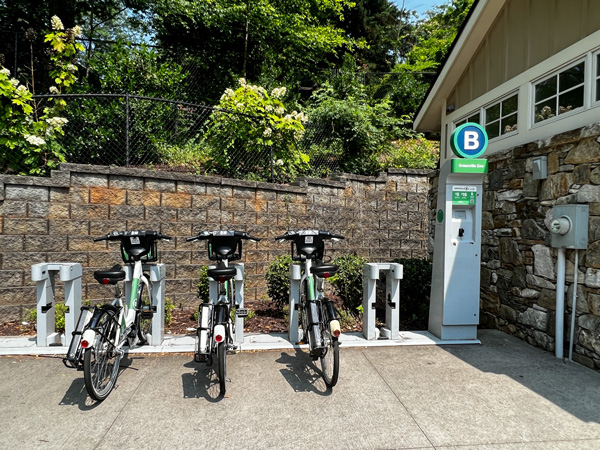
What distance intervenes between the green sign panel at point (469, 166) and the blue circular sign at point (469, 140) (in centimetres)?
12

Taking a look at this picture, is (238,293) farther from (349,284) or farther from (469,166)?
(469,166)

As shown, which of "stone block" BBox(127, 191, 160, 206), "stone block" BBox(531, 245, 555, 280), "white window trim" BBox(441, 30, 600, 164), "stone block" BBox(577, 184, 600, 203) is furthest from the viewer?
"stone block" BBox(127, 191, 160, 206)

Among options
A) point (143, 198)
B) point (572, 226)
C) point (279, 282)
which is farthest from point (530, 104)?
point (143, 198)

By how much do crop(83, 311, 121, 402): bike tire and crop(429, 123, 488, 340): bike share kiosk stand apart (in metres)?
3.55

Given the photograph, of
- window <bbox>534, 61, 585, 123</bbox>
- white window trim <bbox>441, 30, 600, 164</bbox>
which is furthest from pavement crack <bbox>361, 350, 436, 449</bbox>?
window <bbox>534, 61, 585, 123</bbox>

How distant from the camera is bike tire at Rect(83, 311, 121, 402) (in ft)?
9.36

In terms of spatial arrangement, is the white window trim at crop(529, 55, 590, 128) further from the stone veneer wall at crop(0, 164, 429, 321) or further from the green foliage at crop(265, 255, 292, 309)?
the green foliage at crop(265, 255, 292, 309)

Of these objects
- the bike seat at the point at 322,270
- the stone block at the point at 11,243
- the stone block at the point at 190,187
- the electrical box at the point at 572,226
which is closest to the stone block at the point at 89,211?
the stone block at the point at 11,243

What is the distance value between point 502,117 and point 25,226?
22.8ft

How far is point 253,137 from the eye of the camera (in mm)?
7020

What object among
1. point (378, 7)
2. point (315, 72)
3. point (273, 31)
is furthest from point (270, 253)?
point (378, 7)

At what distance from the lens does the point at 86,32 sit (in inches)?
515

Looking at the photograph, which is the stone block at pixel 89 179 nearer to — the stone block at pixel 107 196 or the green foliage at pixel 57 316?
the stone block at pixel 107 196

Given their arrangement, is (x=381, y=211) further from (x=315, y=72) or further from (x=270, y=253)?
(x=315, y=72)
